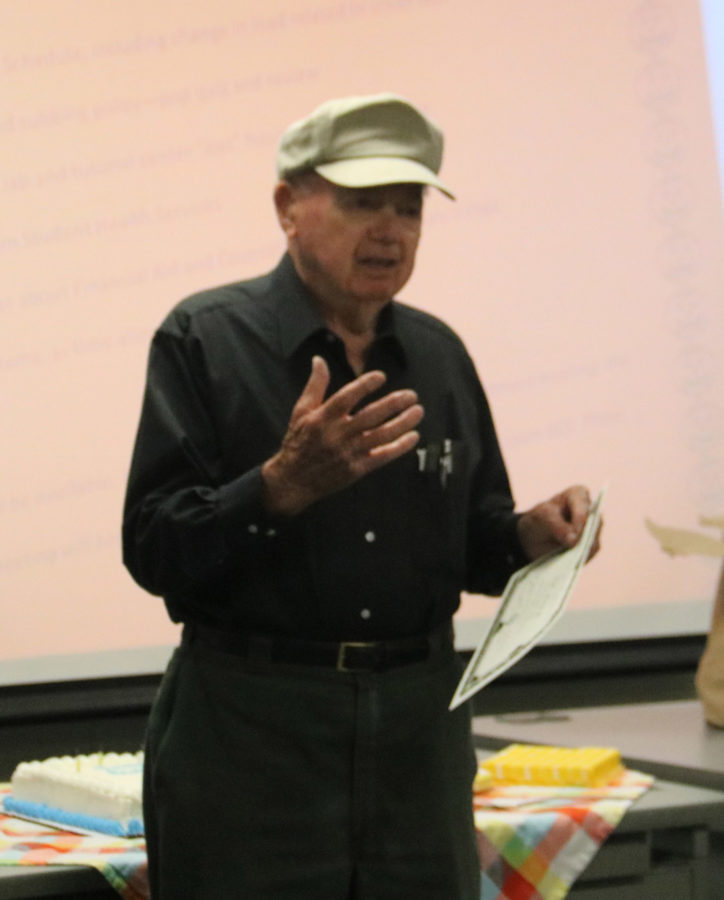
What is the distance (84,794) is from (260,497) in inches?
26.6

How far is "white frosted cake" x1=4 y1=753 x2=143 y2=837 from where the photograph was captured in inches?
67.5

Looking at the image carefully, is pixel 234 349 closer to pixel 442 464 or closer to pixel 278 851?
pixel 442 464

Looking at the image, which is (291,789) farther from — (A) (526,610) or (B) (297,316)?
(B) (297,316)

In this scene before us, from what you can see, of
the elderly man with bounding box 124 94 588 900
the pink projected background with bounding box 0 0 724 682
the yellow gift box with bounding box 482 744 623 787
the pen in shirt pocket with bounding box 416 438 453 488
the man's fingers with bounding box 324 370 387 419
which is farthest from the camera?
the pink projected background with bounding box 0 0 724 682

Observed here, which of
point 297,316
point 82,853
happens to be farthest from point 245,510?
point 82,853

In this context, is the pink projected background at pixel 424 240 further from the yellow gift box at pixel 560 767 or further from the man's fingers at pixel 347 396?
the man's fingers at pixel 347 396

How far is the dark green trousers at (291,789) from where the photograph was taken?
1.38 meters

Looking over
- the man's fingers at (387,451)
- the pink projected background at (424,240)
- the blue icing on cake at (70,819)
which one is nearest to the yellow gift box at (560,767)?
the blue icing on cake at (70,819)

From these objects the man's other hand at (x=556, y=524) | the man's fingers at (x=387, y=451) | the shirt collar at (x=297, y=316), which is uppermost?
the shirt collar at (x=297, y=316)

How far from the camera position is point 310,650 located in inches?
55.2

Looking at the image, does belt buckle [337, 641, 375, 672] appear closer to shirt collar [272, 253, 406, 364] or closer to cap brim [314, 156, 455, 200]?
shirt collar [272, 253, 406, 364]

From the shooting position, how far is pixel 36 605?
2.49m

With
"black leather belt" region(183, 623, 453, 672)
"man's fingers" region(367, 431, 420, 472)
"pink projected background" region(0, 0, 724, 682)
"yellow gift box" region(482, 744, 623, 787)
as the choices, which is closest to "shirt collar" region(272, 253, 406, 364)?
"man's fingers" region(367, 431, 420, 472)

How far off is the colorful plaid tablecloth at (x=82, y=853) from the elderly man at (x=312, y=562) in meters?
0.11
